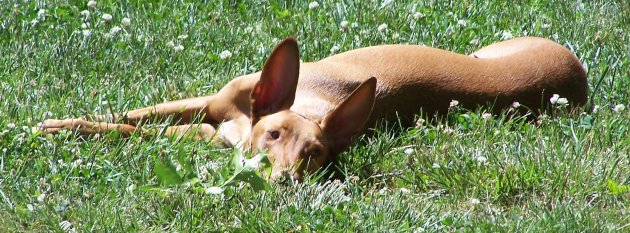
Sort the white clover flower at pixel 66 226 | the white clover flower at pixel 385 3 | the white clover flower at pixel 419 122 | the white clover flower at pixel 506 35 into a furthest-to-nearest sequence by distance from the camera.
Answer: the white clover flower at pixel 385 3
the white clover flower at pixel 506 35
the white clover flower at pixel 419 122
the white clover flower at pixel 66 226

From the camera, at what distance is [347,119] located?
17.4 feet

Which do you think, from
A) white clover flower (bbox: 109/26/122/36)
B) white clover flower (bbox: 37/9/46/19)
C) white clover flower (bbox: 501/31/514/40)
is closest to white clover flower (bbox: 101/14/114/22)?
white clover flower (bbox: 109/26/122/36)

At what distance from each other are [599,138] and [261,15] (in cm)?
260

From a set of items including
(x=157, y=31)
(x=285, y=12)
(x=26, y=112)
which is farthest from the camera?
(x=285, y=12)

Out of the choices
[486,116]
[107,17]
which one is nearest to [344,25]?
[107,17]

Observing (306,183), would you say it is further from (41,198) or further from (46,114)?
(46,114)

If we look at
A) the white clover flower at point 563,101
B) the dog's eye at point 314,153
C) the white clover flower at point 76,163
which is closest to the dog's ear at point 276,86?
the dog's eye at point 314,153

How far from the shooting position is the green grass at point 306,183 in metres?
4.34

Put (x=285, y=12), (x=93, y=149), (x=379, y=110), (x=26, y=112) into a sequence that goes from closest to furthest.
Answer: (x=93, y=149)
(x=26, y=112)
(x=379, y=110)
(x=285, y=12)

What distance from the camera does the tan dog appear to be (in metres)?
5.19

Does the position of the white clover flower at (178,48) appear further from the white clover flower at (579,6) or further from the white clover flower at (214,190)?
the white clover flower at (579,6)

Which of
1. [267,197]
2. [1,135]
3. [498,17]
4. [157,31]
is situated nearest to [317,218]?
[267,197]

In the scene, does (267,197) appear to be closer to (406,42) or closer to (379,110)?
(379,110)

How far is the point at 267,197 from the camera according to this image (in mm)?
4434
